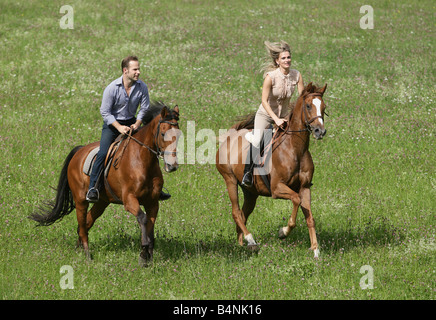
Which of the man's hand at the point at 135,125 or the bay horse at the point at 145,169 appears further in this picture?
the man's hand at the point at 135,125

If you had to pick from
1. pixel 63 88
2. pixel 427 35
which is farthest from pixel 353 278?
pixel 427 35

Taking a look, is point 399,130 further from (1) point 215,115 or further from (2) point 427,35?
(2) point 427,35

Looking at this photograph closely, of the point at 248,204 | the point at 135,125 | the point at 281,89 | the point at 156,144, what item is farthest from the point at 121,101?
the point at 248,204

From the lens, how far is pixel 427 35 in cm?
2691

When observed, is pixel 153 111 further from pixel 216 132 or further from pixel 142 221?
pixel 216 132

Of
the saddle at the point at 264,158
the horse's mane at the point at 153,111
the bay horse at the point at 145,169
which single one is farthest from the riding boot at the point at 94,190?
the saddle at the point at 264,158

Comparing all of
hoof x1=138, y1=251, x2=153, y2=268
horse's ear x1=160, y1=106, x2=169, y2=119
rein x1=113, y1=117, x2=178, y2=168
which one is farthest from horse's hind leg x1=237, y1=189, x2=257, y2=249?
horse's ear x1=160, y1=106, x2=169, y2=119

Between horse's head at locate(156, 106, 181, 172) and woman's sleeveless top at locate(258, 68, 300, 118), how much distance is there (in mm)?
2062

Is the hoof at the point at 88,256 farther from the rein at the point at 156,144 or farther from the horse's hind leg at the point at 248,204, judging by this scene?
the horse's hind leg at the point at 248,204

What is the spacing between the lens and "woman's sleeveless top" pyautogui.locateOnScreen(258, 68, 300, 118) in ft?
33.3

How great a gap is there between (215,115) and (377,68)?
8031 millimetres

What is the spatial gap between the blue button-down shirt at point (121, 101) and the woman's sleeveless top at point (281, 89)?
7.44 ft

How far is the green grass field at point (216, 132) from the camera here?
913 centimetres

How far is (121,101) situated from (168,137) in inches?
62.7
